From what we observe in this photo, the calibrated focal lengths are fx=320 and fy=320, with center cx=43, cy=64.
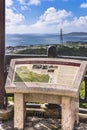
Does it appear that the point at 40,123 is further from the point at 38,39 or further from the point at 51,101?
the point at 38,39

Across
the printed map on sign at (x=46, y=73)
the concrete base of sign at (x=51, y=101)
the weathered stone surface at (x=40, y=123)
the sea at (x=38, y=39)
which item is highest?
the sea at (x=38, y=39)

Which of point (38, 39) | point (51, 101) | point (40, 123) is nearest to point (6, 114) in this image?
point (40, 123)

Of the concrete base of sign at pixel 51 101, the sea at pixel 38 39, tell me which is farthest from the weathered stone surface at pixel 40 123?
the sea at pixel 38 39

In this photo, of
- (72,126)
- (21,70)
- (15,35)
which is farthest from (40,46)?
(72,126)

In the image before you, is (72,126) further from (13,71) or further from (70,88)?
(13,71)

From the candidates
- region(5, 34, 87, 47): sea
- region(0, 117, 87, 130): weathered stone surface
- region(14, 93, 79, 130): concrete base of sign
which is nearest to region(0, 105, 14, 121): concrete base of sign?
region(0, 117, 87, 130): weathered stone surface

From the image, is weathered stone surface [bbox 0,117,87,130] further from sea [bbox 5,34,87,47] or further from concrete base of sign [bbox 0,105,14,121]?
sea [bbox 5,34,87,47]

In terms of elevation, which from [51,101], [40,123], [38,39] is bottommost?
[40,123]

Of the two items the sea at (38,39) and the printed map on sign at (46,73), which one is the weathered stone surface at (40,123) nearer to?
the printed map on sign at (46,73)
